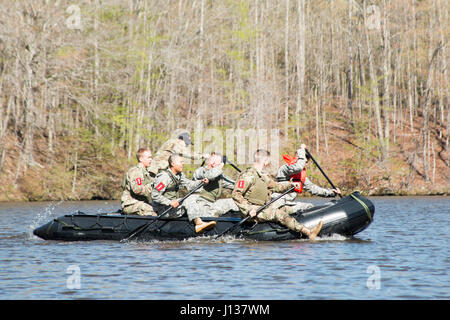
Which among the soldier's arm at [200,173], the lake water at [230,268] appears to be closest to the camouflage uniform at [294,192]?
the lake water at [230,268]

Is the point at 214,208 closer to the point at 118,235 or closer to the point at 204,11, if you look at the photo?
the point at 118,235

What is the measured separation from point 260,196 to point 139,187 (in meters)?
2.12

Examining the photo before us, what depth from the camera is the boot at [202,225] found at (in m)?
12.7

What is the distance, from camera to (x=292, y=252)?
1188cm

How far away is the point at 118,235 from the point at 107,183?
15199 millimetres

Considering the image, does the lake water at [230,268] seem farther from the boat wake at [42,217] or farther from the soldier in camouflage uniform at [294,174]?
the soldier in camouflage uniform at [294,174]

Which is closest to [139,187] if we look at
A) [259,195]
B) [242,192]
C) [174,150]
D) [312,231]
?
[174,150]

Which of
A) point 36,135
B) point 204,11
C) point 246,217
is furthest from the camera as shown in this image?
point 204,11

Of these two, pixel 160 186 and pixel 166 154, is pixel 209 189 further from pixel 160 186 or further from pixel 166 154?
pixel 166 154

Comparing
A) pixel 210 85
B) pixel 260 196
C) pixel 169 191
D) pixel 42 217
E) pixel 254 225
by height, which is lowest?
pixel 42 217

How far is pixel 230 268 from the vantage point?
10.4 metres

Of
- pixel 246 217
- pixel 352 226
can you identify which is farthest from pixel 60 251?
pixel 352 226

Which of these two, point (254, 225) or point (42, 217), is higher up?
point (254, 225)

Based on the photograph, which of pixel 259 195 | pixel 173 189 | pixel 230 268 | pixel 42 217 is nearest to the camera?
pixel 230 268
